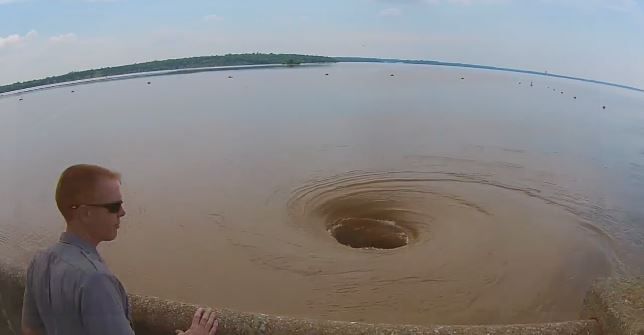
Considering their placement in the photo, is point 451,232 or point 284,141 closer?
point 451,232

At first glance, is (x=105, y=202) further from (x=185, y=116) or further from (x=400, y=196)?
(x=185, y=116)

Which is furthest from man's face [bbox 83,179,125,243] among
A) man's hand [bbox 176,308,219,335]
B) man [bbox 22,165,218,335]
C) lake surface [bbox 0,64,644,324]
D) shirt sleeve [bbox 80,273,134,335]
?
lake surface [bbox 0,64,644,324]

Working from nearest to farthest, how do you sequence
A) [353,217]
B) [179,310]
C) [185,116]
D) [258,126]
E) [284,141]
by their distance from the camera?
[179,310] → [353,217] → [284,141] → [258,126] → [185,116]

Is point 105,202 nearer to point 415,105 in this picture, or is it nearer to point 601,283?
point 601,283

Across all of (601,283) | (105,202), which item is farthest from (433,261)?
(105,202)

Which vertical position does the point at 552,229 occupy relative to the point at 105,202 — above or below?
below

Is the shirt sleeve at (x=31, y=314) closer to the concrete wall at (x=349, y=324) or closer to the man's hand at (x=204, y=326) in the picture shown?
the man's hand at (x=204, y=326)

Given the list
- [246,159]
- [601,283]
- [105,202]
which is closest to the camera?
[105,202]

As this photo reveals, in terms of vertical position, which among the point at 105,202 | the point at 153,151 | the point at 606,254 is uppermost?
the point at 105,202

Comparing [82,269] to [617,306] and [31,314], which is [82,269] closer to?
[31,314]

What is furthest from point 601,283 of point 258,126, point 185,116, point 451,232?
point 185,116

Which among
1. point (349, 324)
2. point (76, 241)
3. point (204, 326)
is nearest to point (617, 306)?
point (349, 324)
